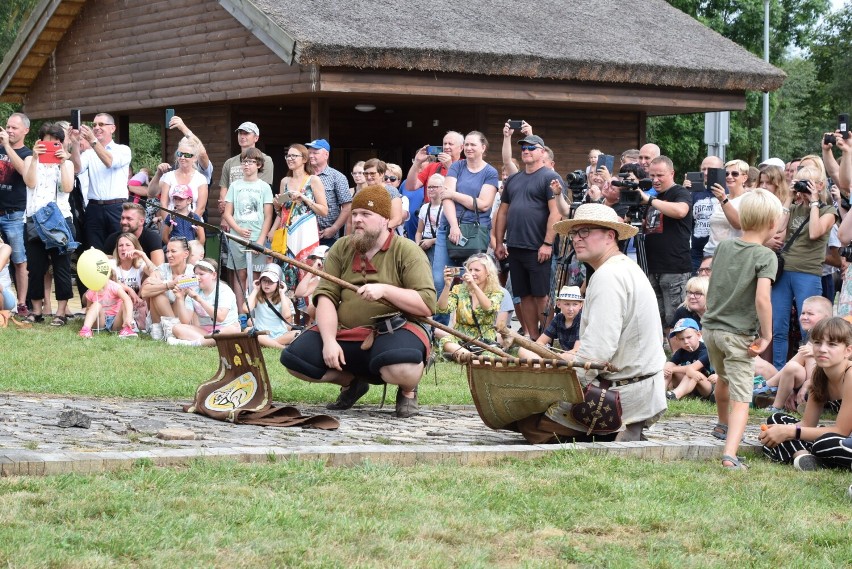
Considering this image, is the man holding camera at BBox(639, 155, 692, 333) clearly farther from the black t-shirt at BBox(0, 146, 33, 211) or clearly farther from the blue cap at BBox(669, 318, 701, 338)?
the black t-shirt at BBox(0, 146, 33, 211)

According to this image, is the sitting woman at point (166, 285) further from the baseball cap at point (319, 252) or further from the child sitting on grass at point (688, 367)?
the child sitting on grass at point (688, 367)

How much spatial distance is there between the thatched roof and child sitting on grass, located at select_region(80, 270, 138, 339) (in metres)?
4.49

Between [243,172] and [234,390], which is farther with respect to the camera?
[243,172]

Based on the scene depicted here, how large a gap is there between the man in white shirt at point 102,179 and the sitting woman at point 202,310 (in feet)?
6.20

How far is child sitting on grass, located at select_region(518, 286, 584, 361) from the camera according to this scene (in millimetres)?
11055

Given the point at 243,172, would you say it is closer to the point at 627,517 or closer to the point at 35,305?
the point at 35,305

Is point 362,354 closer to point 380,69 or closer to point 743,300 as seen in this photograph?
point 743,300

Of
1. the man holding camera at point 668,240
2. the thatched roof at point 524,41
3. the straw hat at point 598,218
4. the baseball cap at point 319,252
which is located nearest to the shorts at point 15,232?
the baseball cap at point 319,252

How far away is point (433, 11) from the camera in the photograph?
19.5 metres

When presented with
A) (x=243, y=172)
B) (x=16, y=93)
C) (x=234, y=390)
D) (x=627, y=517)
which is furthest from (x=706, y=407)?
(x=16, y=93)

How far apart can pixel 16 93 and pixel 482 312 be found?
1666cm

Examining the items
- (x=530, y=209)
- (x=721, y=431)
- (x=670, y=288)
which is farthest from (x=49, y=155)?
(x=721, y=431)

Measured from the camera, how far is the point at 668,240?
11.8 meters

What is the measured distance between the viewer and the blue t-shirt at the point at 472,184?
42.8 ft
